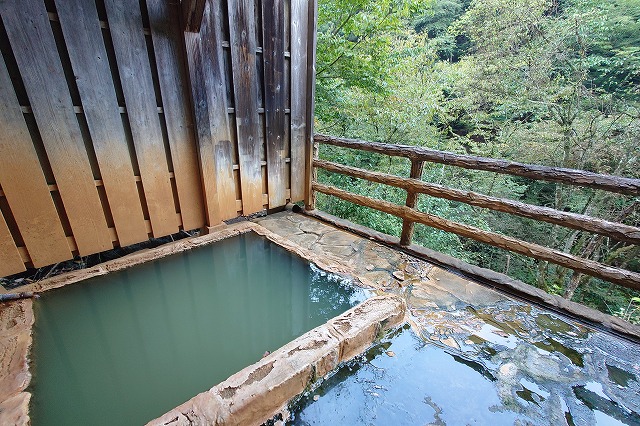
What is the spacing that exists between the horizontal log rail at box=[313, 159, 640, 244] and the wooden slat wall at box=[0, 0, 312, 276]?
1542 mm

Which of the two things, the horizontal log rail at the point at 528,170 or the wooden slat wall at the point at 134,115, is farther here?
the wooden slat wall at the point at 134,115

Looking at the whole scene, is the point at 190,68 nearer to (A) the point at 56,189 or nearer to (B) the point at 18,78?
(B) the point at 18,78

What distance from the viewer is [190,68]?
275 centimetres

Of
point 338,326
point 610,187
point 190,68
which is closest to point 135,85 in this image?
point 190,68

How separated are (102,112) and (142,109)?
0.31m

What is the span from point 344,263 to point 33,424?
2323 mm

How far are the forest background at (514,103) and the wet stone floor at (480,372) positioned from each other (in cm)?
328

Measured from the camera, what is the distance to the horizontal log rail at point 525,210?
213 cm

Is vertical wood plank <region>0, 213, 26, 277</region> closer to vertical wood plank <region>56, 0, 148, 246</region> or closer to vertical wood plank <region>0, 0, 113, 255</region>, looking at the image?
vertical wood plank <region>0, 0, 113, 255</region>

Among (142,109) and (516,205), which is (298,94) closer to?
(142,109)

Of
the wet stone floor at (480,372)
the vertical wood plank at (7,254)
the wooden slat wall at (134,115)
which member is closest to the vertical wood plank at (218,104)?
the wooden slat wall at (134,115)

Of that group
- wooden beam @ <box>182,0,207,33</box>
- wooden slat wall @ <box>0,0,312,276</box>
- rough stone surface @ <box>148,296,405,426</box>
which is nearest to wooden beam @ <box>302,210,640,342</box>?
rough stone surface @ <box>148,296,405,426</box>

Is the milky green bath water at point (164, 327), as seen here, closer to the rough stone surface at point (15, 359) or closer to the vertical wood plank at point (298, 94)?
the rough stone surface at point (15, 359)

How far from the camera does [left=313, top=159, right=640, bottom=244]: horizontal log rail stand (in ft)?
7.00
